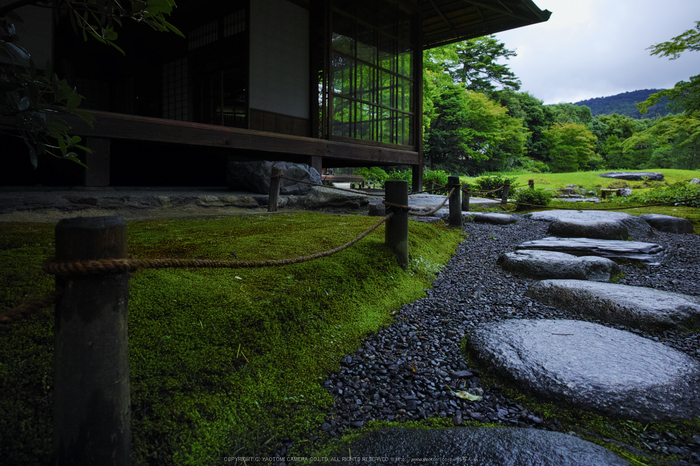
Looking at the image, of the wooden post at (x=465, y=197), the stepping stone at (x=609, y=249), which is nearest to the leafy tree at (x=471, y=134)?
the wooden post at (x=465, y=197)

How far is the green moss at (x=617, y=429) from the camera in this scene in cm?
145

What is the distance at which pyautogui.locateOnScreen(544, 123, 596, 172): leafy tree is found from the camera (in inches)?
1172

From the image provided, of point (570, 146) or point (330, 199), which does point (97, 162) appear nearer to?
point (330, 199)

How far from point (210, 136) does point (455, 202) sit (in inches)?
150

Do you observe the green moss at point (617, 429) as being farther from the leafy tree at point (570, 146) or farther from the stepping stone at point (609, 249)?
the leafy tree at point (570, 146)

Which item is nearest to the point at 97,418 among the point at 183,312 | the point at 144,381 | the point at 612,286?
the point at 144,381

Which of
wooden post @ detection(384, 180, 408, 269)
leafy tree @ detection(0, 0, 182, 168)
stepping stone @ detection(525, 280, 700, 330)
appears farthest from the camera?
wooden post @ detection(384, 180, 408, 269)

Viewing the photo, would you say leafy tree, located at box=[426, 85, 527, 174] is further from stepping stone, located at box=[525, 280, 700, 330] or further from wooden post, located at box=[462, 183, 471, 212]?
stepping stone, located at box=[525, 280, 700, 330]

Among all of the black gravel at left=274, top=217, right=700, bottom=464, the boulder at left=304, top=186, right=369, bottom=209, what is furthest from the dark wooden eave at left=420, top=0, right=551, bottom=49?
the black gravel at left=274, top=217, right=700, bottom=464

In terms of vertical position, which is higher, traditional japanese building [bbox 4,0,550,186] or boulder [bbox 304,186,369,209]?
traditional japanese building [bbox 4,0,550,186]

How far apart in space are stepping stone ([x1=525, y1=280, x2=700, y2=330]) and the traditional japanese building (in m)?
4.76

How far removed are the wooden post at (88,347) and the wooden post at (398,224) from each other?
234cm

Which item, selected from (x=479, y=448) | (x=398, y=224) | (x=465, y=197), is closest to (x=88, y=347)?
(x=479, y=448)

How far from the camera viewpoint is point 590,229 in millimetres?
5391
